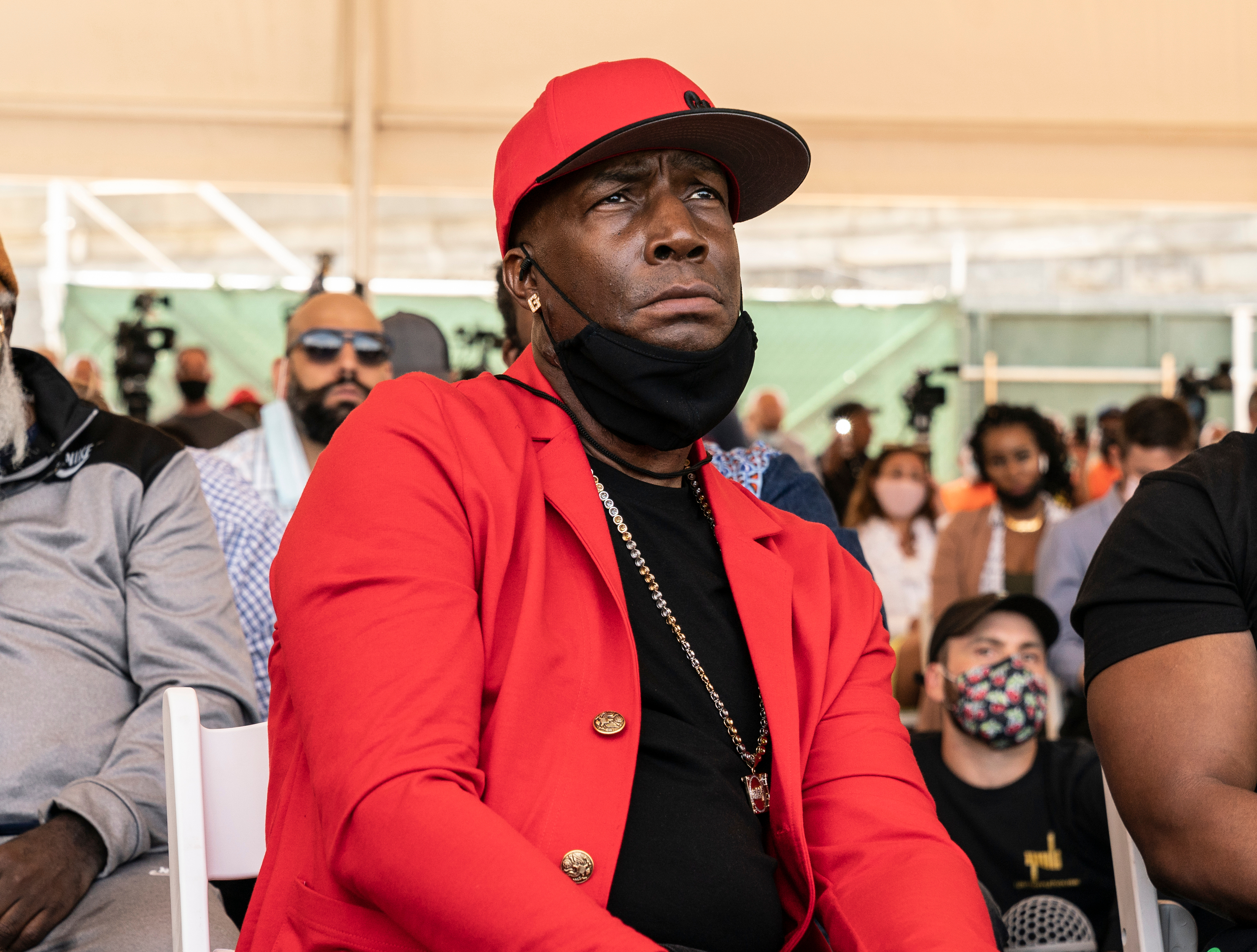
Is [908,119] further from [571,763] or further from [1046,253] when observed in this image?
[1046,253]

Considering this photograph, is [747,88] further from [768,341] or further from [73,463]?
[768,341]

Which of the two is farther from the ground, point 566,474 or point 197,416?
point 197,416

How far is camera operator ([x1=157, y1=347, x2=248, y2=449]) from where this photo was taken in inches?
231

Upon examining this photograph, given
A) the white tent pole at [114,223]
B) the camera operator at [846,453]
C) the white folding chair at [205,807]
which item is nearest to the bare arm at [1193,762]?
the white folding chair at [205,807]

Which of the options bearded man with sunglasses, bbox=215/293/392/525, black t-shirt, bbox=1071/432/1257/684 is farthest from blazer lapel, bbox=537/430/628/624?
bearded man with sunglasses, bbox=215/293/392/525

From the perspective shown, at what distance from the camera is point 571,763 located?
4.56 feet

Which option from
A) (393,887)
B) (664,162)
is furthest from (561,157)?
(393,887)

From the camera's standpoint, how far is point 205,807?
1.67 metres

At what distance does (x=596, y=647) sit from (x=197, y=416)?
5322 mm

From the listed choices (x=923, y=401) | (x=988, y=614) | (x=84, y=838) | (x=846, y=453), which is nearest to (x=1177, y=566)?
(x=84, y=838)

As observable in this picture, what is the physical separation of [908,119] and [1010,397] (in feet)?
22.3

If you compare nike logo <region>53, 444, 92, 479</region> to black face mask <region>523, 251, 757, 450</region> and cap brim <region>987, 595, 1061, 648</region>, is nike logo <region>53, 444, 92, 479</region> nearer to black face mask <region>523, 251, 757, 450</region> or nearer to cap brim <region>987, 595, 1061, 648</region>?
black face mask <region>523, 251, 757, 450</region>

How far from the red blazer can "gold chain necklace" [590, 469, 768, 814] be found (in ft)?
0.10

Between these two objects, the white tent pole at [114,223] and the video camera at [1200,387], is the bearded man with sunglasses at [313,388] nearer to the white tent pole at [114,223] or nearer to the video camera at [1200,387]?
the video camera at [1200,387]
